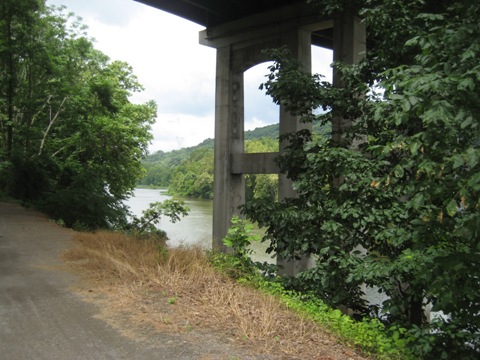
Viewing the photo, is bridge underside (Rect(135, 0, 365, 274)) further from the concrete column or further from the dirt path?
the dirt path

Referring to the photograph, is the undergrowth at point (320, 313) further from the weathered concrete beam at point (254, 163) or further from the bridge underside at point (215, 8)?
the bridge underside at point (215, 8)

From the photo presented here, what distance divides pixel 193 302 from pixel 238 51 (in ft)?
50.1

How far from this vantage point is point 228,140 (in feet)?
61.6

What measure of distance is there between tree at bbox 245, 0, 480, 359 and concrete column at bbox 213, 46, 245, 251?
11.6m

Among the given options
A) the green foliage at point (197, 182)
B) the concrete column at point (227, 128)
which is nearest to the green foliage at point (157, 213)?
the concrete column at point (227, 128)

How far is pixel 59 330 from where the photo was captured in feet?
12.8

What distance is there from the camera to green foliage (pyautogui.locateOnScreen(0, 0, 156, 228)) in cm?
1331

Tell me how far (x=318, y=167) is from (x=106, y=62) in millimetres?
23519

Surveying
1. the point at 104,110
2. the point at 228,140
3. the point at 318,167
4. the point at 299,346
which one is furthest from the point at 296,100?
the point at 104,110

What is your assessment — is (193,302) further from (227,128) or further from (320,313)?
(227,128)

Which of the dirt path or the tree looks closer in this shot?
the tree

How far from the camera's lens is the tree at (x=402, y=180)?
299 cm

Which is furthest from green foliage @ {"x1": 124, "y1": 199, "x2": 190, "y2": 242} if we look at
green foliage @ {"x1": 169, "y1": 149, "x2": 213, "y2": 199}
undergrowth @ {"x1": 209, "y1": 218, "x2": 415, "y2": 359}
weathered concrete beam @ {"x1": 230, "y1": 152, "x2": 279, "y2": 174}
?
green foliage @ {"x1": 169, "y1": 149, "x2": 213, "y2": 199}

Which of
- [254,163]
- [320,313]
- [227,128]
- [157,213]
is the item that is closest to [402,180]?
[320,313]
